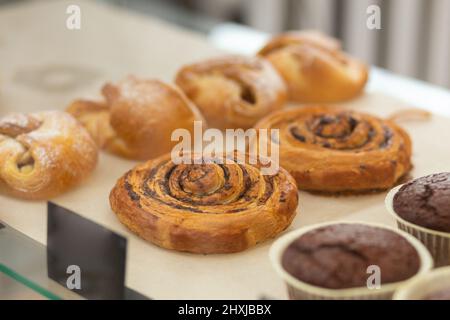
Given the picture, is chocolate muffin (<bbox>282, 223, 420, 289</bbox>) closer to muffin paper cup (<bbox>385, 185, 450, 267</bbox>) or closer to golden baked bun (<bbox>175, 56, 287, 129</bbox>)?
muffin paper cup (<bbox>385, 185, 450, 267</bbox>)

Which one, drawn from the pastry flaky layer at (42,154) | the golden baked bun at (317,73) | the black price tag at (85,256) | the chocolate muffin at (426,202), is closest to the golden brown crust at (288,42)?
the golden baked bun at (317,73)

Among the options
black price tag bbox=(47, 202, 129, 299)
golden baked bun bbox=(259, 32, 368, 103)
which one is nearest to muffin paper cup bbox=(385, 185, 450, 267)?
black price tag bbox=(47, 202, 129, 299)

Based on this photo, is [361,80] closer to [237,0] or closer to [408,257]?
[408,257]

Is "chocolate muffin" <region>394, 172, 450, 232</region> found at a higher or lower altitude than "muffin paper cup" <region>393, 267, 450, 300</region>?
higher

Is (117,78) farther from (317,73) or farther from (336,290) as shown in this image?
(336,290)

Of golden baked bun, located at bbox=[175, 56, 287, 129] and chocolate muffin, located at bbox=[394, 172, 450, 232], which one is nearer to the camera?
chocolate muffin, located at bbox=[394, 172, 450, 232]

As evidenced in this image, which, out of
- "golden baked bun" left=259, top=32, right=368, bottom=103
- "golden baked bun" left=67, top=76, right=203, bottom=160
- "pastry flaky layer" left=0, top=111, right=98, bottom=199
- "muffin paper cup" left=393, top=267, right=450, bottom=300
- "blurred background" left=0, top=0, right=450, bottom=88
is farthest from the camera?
"blurred background" left=0, top=0, right=450, bottom=88
